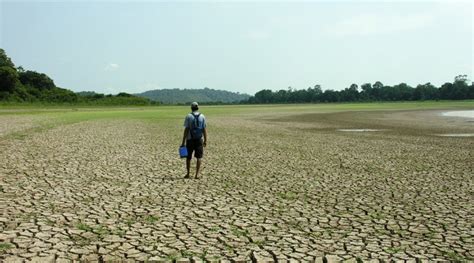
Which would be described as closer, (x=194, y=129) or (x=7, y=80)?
(x=194, y=129)

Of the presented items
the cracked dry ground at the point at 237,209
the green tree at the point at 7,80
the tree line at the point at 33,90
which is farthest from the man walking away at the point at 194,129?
the green tree at the point at 7,80

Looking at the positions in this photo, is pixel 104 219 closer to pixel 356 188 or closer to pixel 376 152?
pixel 356 188

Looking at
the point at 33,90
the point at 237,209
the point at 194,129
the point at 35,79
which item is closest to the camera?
the point at 237,209

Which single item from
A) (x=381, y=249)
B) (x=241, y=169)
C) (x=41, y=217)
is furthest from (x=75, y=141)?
(x=381, y=249)

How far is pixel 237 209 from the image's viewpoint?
9070 mm

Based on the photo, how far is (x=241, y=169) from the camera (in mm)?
14555

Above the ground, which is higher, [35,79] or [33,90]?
[35,79]

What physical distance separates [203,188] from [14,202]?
469cm

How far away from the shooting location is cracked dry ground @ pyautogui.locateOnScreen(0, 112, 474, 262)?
21.5 ft

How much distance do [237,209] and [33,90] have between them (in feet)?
395

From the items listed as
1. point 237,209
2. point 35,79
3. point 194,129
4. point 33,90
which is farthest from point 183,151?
point 35,79

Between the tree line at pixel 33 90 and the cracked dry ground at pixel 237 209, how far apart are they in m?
99.8

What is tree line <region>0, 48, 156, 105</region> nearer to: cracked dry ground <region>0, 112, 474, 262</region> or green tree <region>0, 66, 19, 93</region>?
green tree <region>0, 66, 19, 93</region>

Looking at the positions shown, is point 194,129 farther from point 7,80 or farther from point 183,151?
point 7,80
